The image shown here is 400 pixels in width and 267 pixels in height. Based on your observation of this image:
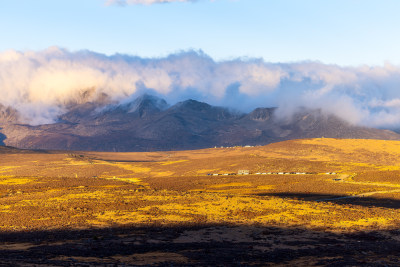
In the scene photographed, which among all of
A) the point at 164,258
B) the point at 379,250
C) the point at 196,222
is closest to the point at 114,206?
the point at 196,222

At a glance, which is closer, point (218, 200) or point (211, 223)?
point (211, 223)

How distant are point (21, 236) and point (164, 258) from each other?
16368 millimetres

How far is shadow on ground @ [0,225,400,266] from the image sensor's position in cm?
3278

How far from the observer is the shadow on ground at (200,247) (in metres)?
32.8

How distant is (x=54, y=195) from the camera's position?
7512cm

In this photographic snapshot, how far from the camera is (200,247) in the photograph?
39.2 m

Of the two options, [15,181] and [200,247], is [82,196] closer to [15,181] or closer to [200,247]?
[200,247]

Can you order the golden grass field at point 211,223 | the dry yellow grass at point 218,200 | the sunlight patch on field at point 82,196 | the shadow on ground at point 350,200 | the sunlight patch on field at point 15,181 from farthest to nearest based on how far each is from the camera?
the sunlight patch on field at point 15,181 < the sunlight patch on field at point 82,196 < the shadow on ground at point 350,200 < the dry yellow grass at point 218,200 < the golden grass field at point 211,223

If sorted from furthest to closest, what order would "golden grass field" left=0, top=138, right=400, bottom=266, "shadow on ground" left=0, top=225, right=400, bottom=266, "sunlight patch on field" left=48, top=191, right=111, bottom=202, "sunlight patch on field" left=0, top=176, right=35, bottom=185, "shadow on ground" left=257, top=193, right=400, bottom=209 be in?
"sunlight patch on field" left=0, top=176, right=35, bottom=185 → "sunlight patch on field" left=48, top=191, right=111, bottom=202 → "shadow on ground" left=257, top=193, right=400, bottom=209 → "golden grass field" left=0, top=138, right=400, bottom=266 → "shadow on ground" left=0, top=225, right=400, bottom=266

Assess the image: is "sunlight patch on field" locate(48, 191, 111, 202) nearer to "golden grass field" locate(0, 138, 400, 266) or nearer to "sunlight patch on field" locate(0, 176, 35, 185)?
"golden grass field" locate(0, 138, 400, 266)

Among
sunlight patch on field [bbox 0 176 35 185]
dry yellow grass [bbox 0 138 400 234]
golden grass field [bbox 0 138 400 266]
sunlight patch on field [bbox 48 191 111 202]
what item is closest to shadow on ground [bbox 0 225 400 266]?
golden grass field [bbox 0 138 400 266]

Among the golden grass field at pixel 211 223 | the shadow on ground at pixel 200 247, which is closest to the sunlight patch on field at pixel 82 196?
the golden grass field at pixel 211 223

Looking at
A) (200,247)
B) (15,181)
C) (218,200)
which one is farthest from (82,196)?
(15,181)

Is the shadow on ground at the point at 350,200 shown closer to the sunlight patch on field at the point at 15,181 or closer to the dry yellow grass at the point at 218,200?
the dry yellow grass at the point at 218,200
